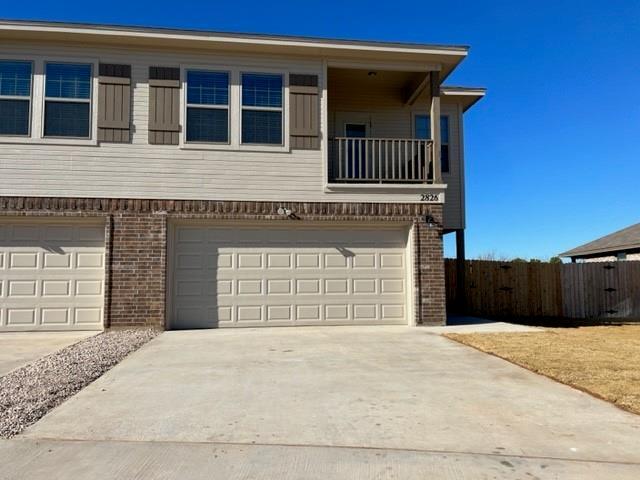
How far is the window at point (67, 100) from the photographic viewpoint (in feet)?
32.8

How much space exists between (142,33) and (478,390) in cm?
898

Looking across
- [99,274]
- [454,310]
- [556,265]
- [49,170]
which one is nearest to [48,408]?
[99,274]

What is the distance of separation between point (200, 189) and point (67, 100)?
10.3ft

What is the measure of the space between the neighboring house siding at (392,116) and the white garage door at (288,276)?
2.88 meters

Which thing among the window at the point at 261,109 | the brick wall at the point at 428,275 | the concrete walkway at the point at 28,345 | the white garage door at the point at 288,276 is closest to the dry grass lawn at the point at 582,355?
the brick wall at the point at 428,275

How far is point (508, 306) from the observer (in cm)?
1462

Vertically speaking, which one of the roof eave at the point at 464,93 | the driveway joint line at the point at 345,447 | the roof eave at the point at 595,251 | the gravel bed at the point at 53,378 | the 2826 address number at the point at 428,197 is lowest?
the driveway joint line at the point at 345,447

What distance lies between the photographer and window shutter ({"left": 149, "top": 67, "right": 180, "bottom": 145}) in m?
10.3

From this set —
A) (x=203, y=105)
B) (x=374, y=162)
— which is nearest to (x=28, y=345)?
(x=203, y=105)

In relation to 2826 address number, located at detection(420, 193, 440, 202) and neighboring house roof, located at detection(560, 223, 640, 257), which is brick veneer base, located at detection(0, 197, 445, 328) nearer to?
2826 address number, located at detection(420, 193, 440, 202)

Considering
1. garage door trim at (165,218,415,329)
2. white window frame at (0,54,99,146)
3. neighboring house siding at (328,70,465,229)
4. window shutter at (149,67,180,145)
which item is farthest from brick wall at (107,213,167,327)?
neighboring house siding at (328,70,465,229)

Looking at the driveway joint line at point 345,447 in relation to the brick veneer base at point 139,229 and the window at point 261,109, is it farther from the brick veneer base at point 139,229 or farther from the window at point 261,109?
the window at point 261,109

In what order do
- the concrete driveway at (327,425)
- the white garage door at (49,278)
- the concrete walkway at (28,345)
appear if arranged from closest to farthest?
the concrete driveway at (327,425)
the concrete walkway at (28,345)
the white garage door at (49,278)

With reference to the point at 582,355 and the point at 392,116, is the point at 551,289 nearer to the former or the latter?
the point at 392,116
